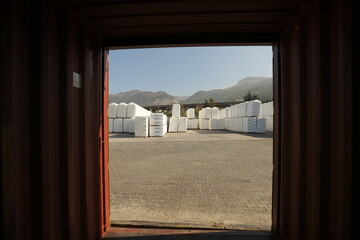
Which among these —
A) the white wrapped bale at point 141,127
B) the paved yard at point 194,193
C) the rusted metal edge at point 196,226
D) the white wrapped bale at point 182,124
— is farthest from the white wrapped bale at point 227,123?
the rusted metal edge at point 196,226

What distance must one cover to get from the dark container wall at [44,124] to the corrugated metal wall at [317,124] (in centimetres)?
248

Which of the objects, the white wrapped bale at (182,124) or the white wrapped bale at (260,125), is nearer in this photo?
the white wrapped bale at (260,125)

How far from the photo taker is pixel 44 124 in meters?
1.72

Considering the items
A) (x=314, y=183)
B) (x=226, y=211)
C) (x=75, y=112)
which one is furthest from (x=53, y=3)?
(x=226, y=211)

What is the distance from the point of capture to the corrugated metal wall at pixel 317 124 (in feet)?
5.42

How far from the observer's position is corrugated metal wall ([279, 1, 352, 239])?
1651mm

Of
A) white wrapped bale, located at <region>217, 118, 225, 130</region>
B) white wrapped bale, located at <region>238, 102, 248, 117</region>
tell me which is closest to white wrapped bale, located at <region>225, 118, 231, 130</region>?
white wrapped bale, located at <region>217, 118, 225, 130</region>

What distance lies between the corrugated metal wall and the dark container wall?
2483 mm

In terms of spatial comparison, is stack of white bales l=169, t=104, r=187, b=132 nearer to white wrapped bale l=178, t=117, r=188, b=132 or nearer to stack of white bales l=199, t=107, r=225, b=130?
white wrapped bale l=178, t=117, r=188, b=132

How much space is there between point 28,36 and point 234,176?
19.7 feet

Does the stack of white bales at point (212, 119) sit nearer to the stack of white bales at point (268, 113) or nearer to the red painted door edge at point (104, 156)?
the stack of white bales at point (268, 113)

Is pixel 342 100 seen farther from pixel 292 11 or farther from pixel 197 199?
pixel 197 199

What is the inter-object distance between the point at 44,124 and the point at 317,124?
2.52 m

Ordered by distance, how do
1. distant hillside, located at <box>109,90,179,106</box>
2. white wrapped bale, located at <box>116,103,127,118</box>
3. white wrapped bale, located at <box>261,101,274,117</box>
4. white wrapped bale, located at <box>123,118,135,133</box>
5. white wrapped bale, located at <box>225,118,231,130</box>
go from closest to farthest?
white wrapped bale, located at <box>261,101,274,117</box>, white wrapped bale, located at <box>123,118,135,133</box>, white wrapped bale, located at <box>116,103,127,118</box>, white wrapped bale, located at <box>225,118,231,130</box>, distant hillside, located at <box>109,90,179,106</box>
